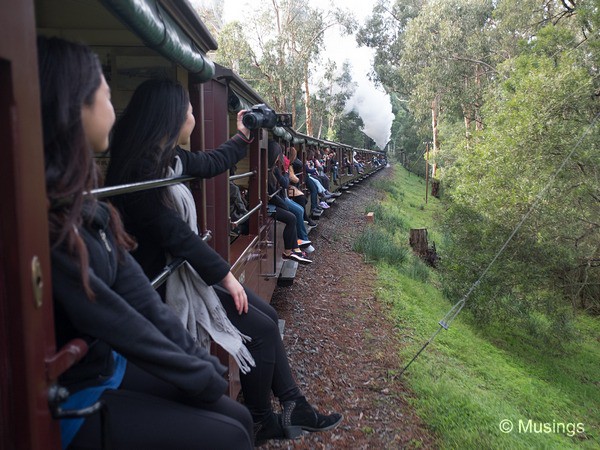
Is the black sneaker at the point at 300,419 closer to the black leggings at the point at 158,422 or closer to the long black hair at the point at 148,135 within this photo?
the black leggings at the point at 158,422

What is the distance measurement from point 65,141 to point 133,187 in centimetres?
43

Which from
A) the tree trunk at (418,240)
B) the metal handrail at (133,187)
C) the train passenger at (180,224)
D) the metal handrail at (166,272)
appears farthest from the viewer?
the tree trunk at (418,240)

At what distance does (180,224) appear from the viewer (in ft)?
7.15

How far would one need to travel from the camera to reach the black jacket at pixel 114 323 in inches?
50.4

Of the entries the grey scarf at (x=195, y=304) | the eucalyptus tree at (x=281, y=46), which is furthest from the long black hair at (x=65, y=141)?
the eucalyptus tree at (x=281, y=46)

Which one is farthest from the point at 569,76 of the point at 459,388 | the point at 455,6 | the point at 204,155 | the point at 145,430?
the point at 455,6

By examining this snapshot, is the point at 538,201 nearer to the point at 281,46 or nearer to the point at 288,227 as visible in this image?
the point at 288,227

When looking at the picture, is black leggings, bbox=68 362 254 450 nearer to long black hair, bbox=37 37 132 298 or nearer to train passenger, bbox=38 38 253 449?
train passenger, bbox=38 38 253 449

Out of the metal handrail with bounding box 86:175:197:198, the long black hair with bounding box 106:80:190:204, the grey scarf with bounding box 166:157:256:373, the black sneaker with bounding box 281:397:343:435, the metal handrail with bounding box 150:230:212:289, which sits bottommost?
the black sneaker with bounding box 281:397:343:435

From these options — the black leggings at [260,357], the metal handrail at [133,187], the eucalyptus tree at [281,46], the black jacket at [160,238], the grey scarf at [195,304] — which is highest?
the eucalyptus tree at [281,46]

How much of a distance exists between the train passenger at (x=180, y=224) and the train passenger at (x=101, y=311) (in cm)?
55

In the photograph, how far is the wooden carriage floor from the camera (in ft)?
13.3

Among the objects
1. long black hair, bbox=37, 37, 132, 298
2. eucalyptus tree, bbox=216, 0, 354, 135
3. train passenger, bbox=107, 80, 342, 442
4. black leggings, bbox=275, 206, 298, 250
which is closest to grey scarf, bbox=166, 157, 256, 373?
train passenger, bbox=107, 80, 342, 442

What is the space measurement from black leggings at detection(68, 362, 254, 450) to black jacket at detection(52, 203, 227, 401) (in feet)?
0.29
